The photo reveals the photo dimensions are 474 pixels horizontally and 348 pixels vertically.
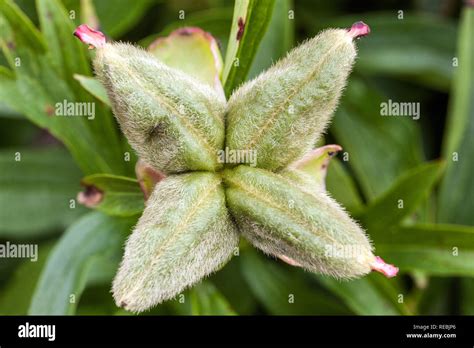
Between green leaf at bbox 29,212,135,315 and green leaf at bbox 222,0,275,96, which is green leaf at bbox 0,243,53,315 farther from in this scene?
green leaf at bbox 222,0,275,96

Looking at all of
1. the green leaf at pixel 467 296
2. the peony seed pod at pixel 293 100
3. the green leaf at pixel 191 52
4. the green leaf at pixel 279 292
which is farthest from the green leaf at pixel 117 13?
the green leaf at pixel 467 296

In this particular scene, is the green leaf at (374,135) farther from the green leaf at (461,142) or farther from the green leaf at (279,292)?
the green leaf at (279,292)

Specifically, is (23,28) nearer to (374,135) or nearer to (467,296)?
(374,135)

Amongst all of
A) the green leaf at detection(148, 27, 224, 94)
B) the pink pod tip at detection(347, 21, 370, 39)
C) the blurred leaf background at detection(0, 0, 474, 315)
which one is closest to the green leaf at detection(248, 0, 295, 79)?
the blurred leaf background at detection(0, 0, 474, 315)

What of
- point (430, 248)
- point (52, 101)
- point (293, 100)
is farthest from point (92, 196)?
point (430, 248)
